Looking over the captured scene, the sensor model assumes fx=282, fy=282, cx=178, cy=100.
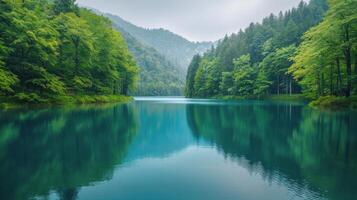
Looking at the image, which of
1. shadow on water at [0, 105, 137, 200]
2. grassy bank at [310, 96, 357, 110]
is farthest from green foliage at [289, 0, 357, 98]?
shadow on water at [0, 105, 137, 200]

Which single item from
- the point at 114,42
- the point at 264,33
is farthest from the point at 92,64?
the point at 264,33

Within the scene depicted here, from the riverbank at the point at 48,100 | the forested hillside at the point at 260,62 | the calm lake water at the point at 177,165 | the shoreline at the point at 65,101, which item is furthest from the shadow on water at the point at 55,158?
the forested hillside at the point at 260,62

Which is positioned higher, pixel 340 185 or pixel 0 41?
pixel 0 41

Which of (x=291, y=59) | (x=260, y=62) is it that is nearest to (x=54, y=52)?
(x=291, y=59)

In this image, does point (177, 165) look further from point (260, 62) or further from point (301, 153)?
point (260, 62)

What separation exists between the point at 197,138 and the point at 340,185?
867 centimetres

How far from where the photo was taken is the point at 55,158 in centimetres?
972

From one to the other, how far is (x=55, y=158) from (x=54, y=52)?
1117 inches

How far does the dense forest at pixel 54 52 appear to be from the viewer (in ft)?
98.5

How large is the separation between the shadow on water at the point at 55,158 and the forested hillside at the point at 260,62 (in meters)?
42.3

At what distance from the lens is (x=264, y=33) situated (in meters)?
88.4

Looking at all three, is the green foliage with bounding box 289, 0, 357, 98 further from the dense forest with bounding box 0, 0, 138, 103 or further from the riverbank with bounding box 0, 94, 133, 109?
the riverbank with bounding box 0, 94, 133, 109

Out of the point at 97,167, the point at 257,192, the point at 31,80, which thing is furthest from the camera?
the point at 31,80

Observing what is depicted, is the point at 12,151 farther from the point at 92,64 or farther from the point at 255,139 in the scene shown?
the point at 92,64
